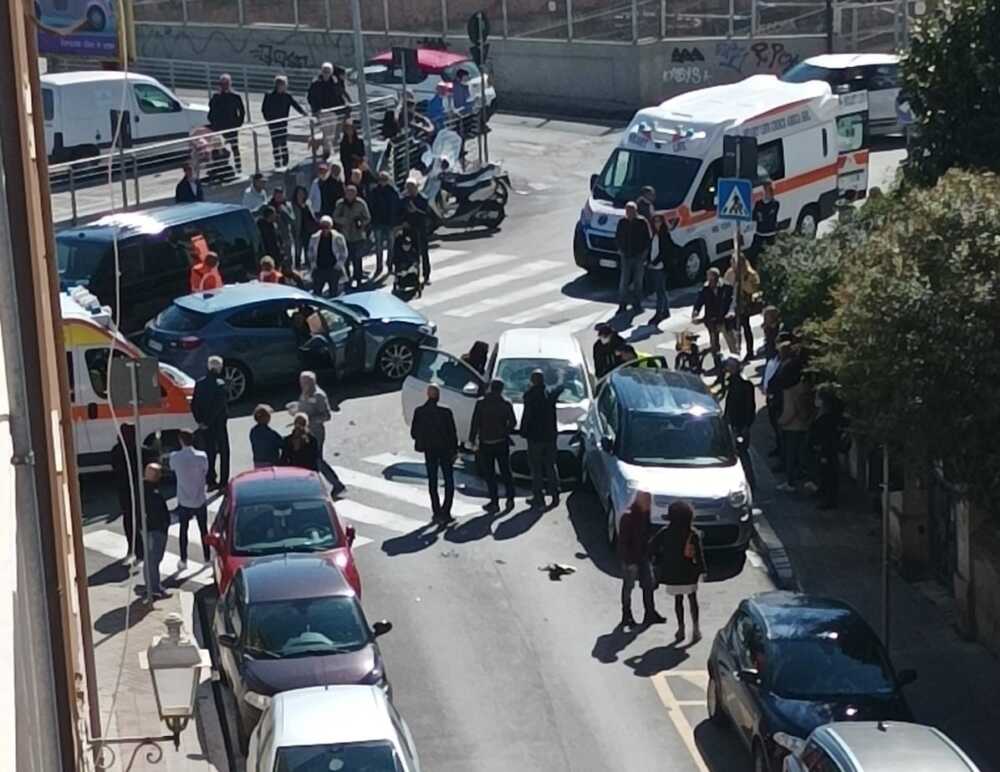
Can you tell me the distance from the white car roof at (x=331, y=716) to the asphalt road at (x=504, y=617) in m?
1.88

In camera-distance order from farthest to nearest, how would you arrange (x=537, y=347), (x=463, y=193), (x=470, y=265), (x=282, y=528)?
(x=463, y=193) < (x=470, y=265) < (x=537, y=347) < (x=282, y=528)

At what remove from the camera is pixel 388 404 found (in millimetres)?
25422

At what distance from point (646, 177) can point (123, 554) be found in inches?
494

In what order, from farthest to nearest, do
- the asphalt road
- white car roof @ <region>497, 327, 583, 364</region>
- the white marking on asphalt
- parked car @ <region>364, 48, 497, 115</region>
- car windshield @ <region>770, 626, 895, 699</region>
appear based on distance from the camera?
parked car @ <region>364, 48, 497, 115</region> → the white marking on asphalt → white car roof @ <region>497, 327, 583, 364</region> → the asphalt road → car windshield @ <region>770, 626, 895, 699</region>

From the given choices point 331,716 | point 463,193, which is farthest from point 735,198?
point 331,716

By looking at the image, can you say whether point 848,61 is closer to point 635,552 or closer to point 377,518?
point 377,518

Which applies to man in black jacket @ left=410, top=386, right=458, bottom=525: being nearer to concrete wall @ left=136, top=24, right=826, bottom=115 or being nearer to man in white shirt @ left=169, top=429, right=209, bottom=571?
man in white shirt @ left=169, top=429, right=209, bottom=571

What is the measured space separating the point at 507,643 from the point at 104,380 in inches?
233

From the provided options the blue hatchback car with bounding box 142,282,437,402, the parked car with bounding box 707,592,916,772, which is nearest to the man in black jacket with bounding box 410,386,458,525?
the blue hatchback car with bounding box 142,282,437,402

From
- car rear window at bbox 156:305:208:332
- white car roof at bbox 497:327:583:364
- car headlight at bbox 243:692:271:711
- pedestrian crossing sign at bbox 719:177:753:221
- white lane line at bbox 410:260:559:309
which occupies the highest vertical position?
pedestrian crossing sign at bbox 719:177:753:221

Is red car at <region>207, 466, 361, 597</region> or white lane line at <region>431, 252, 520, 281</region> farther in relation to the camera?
white lane line at <region>431, 252, 520, 281</region>

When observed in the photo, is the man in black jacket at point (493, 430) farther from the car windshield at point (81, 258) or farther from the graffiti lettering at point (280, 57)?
the graffiti lettering at point (280, 57)

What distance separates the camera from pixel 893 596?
19812mm

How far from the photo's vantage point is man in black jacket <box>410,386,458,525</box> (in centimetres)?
2122
